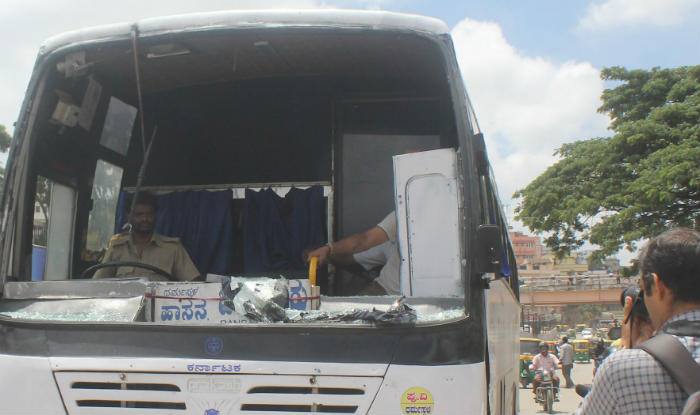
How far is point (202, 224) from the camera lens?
550 centimetres

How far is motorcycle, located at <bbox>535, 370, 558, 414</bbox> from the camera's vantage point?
15.9m

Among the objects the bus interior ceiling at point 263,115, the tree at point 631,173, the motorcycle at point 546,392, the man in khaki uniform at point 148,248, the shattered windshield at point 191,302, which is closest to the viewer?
the shattered windshield at point 191,302

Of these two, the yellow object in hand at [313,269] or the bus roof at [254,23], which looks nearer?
the bus roof at [254,23]

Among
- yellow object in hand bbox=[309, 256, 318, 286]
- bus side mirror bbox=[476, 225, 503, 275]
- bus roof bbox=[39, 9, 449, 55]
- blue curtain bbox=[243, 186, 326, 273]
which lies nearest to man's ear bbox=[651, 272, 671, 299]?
bus side mirror bbox=[476, 225, 503, 275]

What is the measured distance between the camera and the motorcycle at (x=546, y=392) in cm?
1595

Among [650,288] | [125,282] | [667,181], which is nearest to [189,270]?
[125,282]

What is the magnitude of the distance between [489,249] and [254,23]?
5.34 ft

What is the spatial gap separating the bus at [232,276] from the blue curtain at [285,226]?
0.49 metres

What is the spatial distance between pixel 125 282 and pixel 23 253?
675mm

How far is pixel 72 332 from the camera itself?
297cm

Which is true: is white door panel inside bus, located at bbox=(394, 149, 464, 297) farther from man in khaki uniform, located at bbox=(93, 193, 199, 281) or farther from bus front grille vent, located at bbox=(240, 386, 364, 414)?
man in khaki uniform, located at bbox=(93, 193, 199, 281)

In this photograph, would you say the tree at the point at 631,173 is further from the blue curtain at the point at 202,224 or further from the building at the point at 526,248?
the building at the point at 526,248

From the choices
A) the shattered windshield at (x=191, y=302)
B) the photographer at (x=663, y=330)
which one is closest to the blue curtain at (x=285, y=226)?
the shattered windshield at (x=191, y=302)

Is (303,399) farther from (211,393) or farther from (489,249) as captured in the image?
(489,249)
